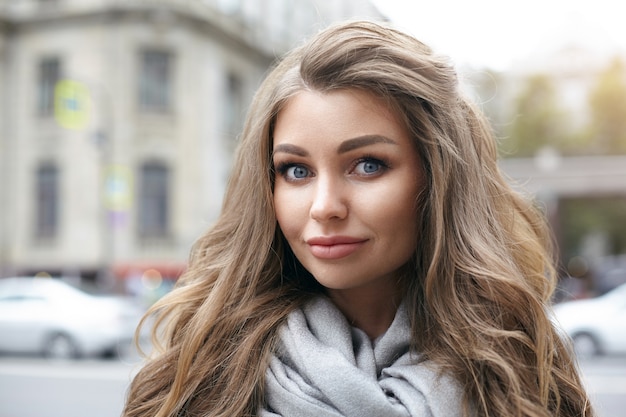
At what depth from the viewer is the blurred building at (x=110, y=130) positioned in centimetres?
2144

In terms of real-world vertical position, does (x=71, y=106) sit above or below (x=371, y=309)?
above

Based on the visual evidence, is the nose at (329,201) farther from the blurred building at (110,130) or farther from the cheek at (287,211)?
the blurred building at (110,130)

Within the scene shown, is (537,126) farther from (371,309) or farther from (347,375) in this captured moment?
(347,375)

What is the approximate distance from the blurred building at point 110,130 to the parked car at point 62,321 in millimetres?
8152

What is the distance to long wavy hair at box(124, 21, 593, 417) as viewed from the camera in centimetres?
155

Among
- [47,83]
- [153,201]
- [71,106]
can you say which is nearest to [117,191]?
[71,106]

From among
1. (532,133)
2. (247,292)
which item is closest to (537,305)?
(247,292)

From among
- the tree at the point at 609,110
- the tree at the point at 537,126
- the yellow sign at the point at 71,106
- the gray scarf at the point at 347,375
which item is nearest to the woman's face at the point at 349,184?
the gray scarf at the point at 347,375

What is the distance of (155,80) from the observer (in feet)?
73.1

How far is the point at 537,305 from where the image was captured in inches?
62.7

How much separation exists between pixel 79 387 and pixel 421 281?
27.9 feet

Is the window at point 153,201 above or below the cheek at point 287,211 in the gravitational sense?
below

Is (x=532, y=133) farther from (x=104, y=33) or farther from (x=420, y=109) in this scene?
(x=420, y=109)

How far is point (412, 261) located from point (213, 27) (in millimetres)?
21760
